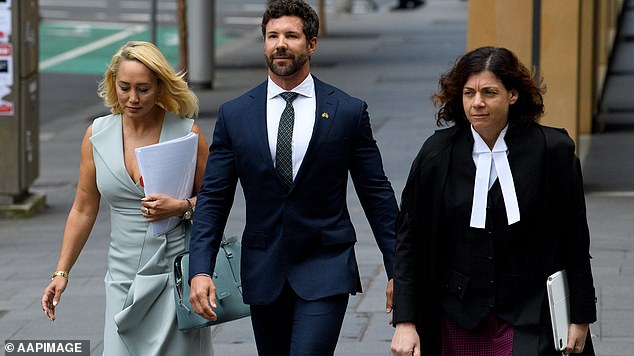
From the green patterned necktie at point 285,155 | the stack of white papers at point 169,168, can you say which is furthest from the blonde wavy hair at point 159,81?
the green patterned necktie at point 285,155

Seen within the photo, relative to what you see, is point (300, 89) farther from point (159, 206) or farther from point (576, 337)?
point (576, 337)

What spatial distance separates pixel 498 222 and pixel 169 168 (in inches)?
56.3

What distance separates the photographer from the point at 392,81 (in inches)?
917

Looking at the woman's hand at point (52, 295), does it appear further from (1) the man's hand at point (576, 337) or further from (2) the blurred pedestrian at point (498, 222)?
(1) the man's hand at point (576, 337)

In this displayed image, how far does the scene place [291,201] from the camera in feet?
16.2

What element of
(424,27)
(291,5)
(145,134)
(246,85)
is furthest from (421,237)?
(424,27)

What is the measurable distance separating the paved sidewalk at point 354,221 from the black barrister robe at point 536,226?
5.53 ft

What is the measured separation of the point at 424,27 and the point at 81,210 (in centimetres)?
3115

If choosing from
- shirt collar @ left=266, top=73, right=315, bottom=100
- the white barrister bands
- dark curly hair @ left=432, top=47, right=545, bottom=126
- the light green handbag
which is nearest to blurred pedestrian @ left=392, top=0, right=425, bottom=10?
the light green handbag

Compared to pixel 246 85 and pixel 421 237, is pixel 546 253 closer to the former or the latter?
pixel 421 237

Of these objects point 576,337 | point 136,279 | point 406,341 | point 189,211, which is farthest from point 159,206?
point 576,337

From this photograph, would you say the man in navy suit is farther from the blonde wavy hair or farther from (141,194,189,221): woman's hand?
the blonde wavy hair

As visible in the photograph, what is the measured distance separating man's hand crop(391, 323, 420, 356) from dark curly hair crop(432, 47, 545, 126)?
66cm

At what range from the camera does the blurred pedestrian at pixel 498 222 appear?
4383 millimetres
